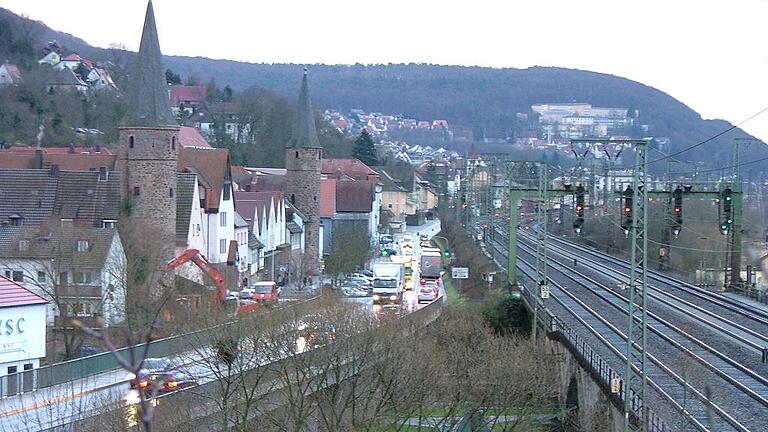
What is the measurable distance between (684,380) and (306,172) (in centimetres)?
4530

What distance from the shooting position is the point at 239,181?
70.1m

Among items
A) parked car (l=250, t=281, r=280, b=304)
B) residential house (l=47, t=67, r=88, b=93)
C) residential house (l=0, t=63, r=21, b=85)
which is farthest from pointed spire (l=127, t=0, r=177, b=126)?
residential house (l=0, t=63, r=21, b=85)

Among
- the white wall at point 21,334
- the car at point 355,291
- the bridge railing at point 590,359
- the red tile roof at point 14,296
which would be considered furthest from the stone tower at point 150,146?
the white wall at point 21,334

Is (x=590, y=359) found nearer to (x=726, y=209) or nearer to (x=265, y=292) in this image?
(x=726, y=209)

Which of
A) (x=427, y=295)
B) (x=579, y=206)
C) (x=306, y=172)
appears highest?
(x=306, y=172)

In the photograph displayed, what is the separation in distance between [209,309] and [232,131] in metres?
69.3

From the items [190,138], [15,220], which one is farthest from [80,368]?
[190,138]

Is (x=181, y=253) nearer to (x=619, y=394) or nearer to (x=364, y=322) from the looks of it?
(x=364, y=322)

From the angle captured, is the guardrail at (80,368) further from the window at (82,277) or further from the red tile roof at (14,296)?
the window at (82,277)

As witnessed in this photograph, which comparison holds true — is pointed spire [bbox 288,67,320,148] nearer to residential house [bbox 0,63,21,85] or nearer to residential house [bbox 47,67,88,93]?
residential house [bbox 47,67,88,93]

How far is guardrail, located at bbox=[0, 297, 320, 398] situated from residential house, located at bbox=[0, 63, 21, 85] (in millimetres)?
62838

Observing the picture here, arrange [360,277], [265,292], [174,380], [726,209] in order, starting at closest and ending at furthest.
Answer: [174,380] < [726,209] < [265,292] < [360,277]

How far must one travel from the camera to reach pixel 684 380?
22.8 meters

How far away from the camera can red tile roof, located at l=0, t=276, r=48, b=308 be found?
1059 inches
